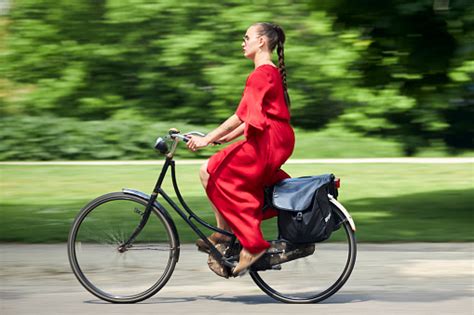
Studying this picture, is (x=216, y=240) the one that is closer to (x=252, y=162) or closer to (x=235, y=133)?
(x=252, y=162)

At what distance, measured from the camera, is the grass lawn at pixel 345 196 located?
9367 mm

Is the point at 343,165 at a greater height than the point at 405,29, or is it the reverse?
the point at 405,29

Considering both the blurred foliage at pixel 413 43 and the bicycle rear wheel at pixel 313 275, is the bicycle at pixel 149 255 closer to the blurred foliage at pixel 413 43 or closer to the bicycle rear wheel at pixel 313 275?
the bicycle rear wheel at pixel 313 275

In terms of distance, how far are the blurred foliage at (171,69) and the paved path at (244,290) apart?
10.4 m

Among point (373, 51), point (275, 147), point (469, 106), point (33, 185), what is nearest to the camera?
point (275, 147)

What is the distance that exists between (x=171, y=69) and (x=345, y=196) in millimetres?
9423

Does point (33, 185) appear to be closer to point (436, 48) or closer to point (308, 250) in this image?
point (436, 48)

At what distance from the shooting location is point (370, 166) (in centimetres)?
1633

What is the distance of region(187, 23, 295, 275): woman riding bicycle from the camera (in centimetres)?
600

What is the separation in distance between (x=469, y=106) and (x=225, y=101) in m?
4.89

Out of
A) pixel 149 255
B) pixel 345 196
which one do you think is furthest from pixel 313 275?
pixel 345 196

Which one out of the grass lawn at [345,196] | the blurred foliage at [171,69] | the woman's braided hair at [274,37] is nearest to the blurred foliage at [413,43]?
the grass lawn at [345,196]

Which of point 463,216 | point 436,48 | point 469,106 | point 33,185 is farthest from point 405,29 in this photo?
point 469,106

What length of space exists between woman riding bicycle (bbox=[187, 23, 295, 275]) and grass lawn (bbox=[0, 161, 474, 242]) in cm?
101
